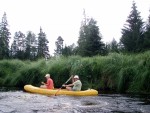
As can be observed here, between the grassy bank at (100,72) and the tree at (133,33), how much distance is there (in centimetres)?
2399

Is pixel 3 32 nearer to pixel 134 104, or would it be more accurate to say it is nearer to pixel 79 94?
pixel 79 94

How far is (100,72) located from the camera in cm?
1794

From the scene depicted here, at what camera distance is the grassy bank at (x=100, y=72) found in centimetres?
1578

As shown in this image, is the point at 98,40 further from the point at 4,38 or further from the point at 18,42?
the point at 18,42

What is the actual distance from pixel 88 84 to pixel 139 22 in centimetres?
3340

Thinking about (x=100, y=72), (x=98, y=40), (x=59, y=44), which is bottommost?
(x=100, y=72)

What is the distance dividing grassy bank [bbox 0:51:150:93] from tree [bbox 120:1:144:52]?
2399 cm

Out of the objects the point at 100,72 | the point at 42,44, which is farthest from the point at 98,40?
the point at 42,44

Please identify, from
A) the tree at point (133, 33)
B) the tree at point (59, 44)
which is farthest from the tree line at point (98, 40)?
the tree at point (59, 44)

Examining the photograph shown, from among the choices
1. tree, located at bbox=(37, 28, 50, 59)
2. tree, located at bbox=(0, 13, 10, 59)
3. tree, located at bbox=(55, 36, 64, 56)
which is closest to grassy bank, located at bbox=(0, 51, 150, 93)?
tree, located at bbox=(0, 13, 10, 59)

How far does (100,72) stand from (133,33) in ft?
101

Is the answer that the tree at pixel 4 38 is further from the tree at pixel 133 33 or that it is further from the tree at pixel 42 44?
the tree at pixel 133 33

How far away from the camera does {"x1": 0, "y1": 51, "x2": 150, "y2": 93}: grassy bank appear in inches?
621

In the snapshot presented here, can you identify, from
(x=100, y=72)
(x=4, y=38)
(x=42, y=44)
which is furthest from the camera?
(x=42, y=44)
